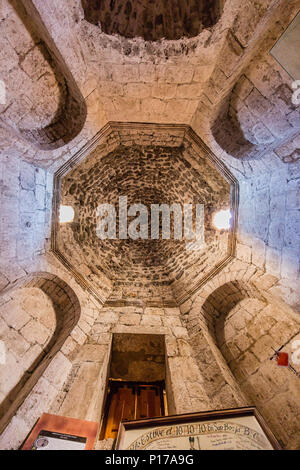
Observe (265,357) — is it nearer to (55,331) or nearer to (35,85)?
(55,331)

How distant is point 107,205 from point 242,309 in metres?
4.12

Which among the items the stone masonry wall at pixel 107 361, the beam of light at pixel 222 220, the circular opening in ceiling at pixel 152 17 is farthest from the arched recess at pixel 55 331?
the circular opening in ceiling at pixel 152 17

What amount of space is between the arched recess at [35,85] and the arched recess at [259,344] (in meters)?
4.12

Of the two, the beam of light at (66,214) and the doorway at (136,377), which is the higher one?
the beam of light at (66,214)

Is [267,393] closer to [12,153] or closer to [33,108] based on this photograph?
[12,153]

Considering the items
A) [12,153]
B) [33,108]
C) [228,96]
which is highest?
[228,96]

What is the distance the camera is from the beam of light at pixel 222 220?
462cm

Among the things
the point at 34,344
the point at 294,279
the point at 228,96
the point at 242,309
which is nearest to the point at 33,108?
the point at 228,96

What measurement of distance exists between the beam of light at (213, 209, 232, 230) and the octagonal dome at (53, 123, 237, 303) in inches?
4.4

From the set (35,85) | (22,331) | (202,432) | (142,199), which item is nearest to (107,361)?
(22,331)

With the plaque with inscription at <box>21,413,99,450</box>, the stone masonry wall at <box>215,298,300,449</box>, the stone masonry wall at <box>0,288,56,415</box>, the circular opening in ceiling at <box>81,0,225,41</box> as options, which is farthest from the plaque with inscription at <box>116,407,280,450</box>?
the circular opening in ceiling at <box>81,0,225,41</box>

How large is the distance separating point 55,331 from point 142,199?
3.98 m

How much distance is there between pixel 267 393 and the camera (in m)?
3.22

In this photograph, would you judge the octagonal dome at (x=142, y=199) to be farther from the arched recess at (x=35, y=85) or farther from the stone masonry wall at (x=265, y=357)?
the stone masonry wall at (x=265, y=357)
